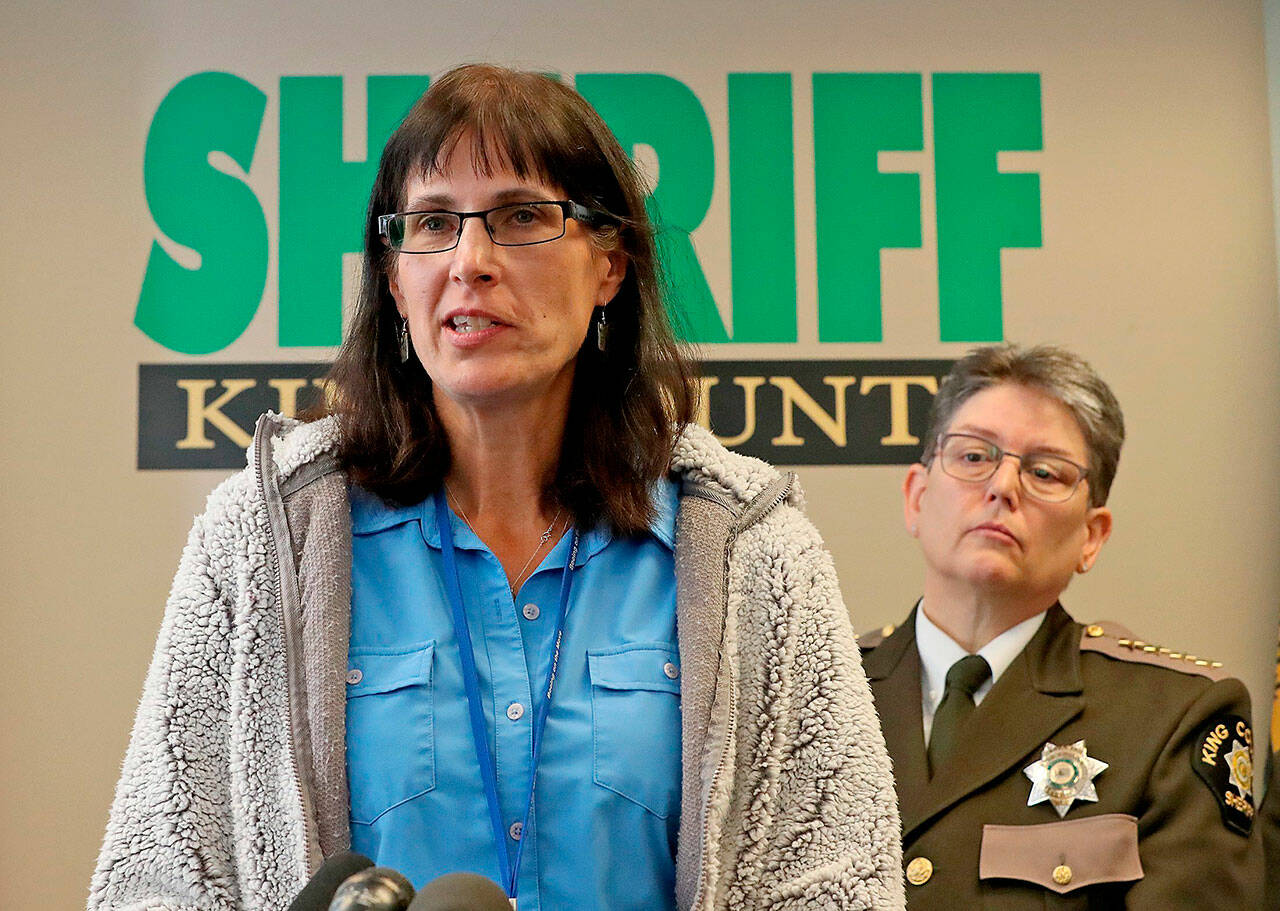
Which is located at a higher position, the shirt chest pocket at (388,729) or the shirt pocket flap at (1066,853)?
the shirt chest pocket at (388,729)

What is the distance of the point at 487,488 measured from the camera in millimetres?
1488

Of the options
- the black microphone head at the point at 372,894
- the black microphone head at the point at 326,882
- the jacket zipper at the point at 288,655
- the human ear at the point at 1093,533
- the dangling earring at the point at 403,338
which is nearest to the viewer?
the black microphone head at the point at 372,894

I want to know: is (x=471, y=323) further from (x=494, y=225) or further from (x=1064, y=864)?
(x=1064, y=864)

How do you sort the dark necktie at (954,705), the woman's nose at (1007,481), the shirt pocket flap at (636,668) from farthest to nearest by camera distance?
the woman's nose at (1007,481) → the dark necktie at (954,705) → the shirt pocket flap at (636,668)

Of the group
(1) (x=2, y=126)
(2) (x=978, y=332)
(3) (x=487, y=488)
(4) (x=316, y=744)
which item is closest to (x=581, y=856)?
(4) (x=316, y=744)

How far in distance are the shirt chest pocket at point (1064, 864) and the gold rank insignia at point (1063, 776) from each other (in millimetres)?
40

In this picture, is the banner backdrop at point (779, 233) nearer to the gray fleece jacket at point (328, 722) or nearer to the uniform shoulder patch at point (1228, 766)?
the uniform shoulder patch at point (1228, 766)

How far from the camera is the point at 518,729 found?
1347mm

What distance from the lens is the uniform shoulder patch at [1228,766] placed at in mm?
2057

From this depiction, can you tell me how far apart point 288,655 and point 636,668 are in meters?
0.35

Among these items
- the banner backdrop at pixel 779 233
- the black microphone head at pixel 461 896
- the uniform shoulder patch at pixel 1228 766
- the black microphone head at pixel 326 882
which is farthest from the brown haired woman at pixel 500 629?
the banner backdrop at pixel 779 233

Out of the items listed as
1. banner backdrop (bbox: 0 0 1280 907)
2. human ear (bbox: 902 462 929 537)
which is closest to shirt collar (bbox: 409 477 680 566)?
human ear (bbox: 902 462 929 537)

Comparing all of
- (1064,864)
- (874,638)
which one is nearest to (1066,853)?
(1064,864)

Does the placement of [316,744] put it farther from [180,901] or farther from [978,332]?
[978,332]
